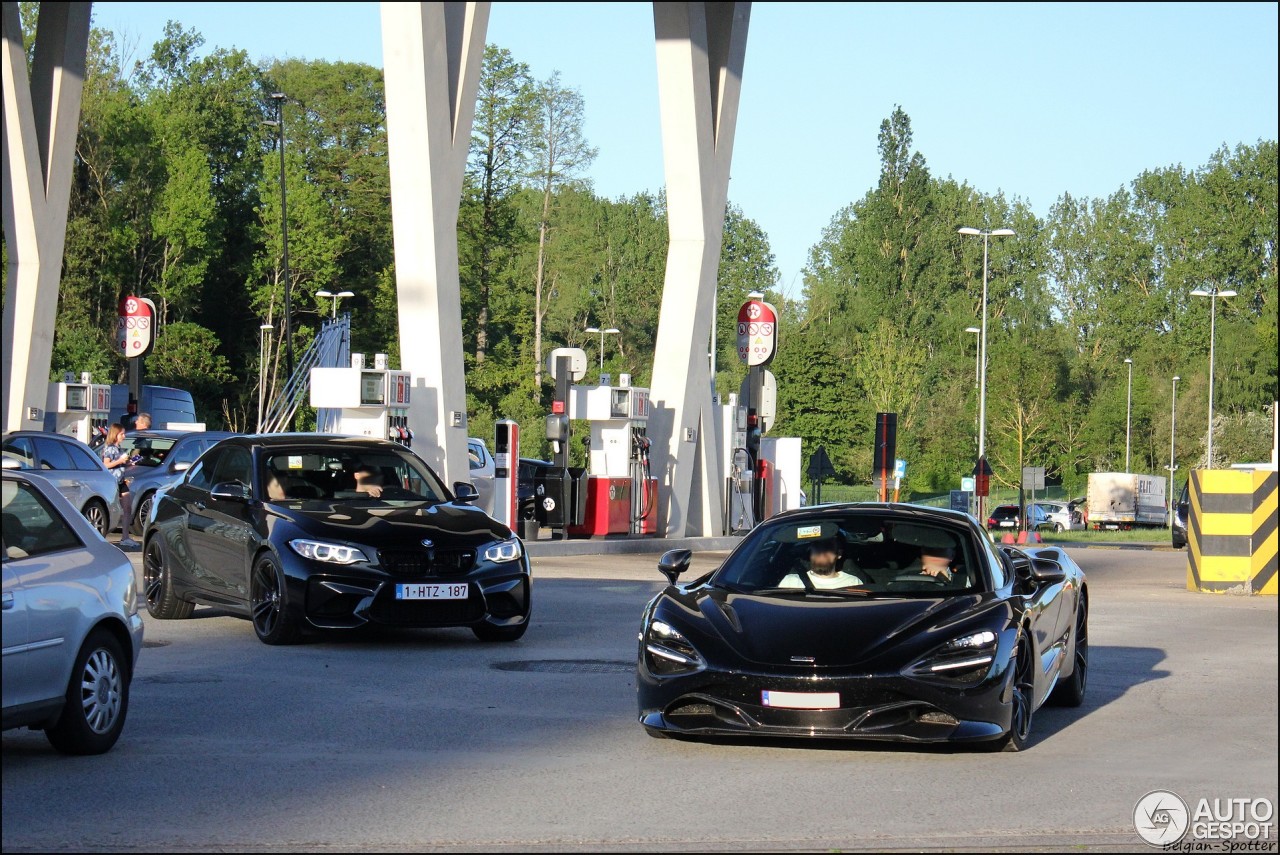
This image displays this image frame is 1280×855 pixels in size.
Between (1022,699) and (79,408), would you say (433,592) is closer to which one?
(1022,699)

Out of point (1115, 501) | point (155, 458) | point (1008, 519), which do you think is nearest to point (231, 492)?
point (155, 458)

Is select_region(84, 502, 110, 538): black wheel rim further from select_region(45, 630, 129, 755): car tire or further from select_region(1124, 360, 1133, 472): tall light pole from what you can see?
select_region(1124, 360, 1133, 472): tall light pole

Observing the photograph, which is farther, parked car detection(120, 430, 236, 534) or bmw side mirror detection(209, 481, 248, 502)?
parked car detection(120, 430, 236, 534)

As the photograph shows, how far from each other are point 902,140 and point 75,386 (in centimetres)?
7786

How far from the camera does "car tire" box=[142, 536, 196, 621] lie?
50.7 ft

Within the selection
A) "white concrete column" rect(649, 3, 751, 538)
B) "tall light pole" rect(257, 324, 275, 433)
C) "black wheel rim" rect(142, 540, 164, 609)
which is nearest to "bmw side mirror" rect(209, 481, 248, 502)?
"black wheel rim" rect(142, 540, 164, 609)

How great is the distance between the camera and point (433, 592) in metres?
13.5

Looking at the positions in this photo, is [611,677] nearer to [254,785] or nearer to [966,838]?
[254,785]

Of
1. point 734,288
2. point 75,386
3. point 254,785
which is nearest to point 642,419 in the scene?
point 75,386

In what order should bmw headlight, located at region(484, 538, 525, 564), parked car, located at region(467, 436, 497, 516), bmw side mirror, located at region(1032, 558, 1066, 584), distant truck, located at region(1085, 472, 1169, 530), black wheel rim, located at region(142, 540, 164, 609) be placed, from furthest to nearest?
distant truck, located at region(1085, 472, 1169, 530)
parked car, located at region(467, 436, 497, 516)
black wheel rim, located at region(142, 540, 164, 609)
bmw headlight, located at region(484, 538, 525, 564)
bmw side mirror, located at region(1032, 558, 1066, 584)

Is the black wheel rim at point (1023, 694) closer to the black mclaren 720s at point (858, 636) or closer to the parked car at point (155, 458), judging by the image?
the black mclaren 720s at point (858, 636)

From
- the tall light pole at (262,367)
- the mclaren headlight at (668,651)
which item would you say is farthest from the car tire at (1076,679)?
the tall light pole at (262,367)

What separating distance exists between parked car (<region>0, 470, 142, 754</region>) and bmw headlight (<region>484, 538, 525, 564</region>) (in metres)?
4.95

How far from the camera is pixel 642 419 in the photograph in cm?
3047
